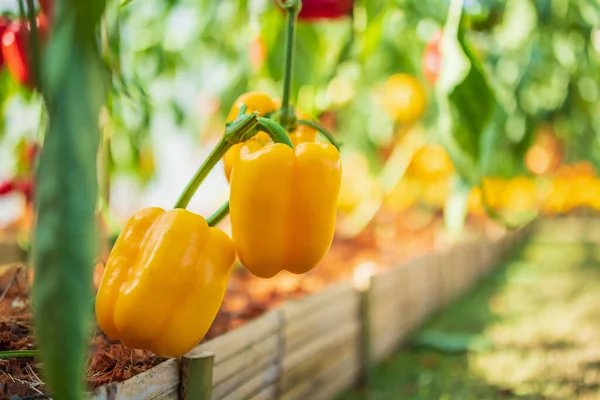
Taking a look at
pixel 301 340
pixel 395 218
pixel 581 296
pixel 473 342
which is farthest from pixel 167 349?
pixel 395 218

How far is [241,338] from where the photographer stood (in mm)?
1021

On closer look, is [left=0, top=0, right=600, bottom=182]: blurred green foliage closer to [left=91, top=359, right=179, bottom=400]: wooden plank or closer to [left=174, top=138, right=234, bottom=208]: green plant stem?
[left=174, top=138, right=234, bottom=208]: green plant stem

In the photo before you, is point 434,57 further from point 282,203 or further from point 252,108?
point 282,203

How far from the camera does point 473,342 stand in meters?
1.85

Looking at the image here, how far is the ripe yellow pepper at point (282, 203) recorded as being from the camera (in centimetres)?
71

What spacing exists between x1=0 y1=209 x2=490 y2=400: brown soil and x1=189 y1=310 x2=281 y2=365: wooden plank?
0.08m

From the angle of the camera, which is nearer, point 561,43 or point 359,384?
point 359,384

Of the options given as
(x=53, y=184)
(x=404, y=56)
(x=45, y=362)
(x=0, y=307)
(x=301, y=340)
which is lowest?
(x=301, y=340)

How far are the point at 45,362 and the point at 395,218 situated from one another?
10.7 ft

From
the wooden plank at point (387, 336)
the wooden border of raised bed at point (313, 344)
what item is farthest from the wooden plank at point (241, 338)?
the wooden plank at point (387, 336)

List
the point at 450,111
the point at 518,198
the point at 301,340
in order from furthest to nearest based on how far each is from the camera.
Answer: the point at 518,198, the point at 301,340, the point at 450,111

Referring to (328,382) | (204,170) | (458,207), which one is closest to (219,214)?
(204,170)

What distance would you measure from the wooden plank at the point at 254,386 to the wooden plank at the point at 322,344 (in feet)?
0.18

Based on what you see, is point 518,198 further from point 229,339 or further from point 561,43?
point 229,339
